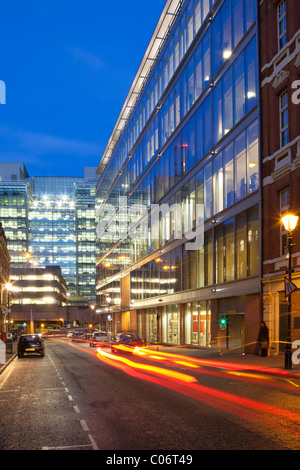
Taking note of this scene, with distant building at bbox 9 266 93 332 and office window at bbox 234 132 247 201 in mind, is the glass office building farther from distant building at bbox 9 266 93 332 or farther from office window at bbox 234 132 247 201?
distant building at bbox 9 266 93 332

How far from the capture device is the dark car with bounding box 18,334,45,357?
38312 mm

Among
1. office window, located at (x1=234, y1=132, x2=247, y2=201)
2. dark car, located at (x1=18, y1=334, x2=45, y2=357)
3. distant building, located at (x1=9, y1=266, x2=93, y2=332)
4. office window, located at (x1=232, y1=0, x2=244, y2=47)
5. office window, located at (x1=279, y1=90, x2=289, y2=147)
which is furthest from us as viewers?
distant building, located at (x1=9, y1=266, x2=93, y2=332)

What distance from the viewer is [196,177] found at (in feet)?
142

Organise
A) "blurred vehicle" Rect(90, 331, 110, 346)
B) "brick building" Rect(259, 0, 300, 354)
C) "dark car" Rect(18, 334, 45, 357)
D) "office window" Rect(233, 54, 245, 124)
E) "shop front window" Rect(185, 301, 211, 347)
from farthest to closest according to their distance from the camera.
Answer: "blurred vehicle" Rect(90, 331, 110, 346)
"shop front window" Rect(185, 301, 211, 347)
"dark car" Rect(18, 334, 45, 357)
"office window" Rect(233, 54, 245, 124)
"brick building" Rect(259, 0, 300, 354)

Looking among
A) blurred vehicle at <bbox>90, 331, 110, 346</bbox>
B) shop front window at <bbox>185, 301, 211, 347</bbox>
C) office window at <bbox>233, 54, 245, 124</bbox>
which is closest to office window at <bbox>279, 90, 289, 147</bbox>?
office window at <bbox>233, 54, 245, 124</bbox>

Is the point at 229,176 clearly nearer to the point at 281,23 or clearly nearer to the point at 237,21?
the point at 281,23

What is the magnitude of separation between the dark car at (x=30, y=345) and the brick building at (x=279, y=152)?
1711cm

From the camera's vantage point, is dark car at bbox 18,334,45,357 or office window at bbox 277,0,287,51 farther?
dark car at bbox 18,334,45,357

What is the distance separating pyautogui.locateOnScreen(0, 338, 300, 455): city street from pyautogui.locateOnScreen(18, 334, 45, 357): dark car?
15696 mm

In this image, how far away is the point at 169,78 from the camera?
5184 cm

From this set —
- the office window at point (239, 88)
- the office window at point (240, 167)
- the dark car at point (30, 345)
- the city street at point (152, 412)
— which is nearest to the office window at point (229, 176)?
the office window at point (240, 167)

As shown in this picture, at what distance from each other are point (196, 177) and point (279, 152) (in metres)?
14.3
